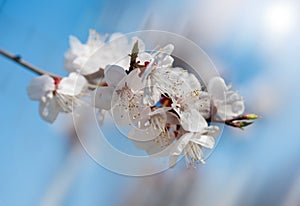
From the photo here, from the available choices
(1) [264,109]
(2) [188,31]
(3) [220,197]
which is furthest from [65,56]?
(3) [220,197]

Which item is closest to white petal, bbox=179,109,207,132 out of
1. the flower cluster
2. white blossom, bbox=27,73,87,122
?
the flower cluster

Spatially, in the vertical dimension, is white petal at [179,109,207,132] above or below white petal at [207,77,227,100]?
below

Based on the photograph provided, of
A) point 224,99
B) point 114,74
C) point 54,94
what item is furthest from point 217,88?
point 54,94

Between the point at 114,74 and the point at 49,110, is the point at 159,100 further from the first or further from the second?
the point at 49,110

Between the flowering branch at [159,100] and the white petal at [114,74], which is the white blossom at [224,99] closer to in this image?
the flowering branch at [159,100]

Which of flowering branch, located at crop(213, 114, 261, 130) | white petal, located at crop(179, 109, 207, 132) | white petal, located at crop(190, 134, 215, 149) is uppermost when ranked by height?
flowering branch, located at crop(213, 114, 261, 130)

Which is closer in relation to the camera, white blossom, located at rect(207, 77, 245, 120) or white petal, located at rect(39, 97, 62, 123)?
white blossom, located at rect(207, 77, 245, 120)

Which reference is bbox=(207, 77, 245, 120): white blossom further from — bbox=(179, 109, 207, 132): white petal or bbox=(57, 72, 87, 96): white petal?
bbox=(57, 72, 87, 96): white petal
